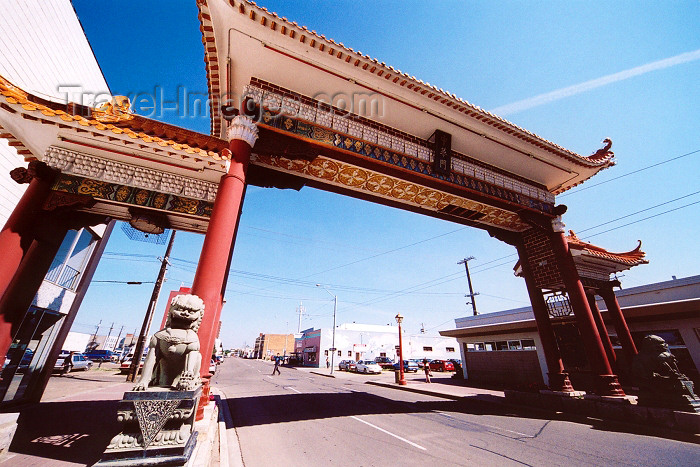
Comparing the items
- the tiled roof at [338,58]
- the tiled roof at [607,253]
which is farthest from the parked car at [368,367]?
the tiled roof at [338,58]

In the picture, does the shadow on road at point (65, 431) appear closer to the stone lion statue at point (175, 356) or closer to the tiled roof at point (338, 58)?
the stone lion statue at point (175, 356)

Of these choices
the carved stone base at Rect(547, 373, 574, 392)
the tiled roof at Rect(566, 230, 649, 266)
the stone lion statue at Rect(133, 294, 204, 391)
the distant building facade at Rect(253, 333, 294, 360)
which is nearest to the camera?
the stone lion statue at Rect(133, 294, 204, 391)

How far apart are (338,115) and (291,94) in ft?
4.27

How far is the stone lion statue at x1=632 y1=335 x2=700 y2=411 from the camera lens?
606cm

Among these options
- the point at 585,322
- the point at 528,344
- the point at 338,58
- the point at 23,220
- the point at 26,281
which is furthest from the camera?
the point at 528,344

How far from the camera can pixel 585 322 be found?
772 cm

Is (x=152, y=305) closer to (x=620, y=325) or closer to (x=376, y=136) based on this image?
(x=376, y=136)

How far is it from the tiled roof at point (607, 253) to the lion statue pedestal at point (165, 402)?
11767mm

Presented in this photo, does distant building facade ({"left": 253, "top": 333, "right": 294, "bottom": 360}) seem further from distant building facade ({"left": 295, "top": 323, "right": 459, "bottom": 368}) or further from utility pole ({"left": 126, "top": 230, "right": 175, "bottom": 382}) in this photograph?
utility pole ({"left": 126, "top": 230, "right": 175, "bottom": 382})

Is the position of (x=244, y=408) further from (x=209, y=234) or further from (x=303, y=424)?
(x=209, y=234)

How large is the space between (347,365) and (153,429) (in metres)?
33.3

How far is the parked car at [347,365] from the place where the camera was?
1192 inches

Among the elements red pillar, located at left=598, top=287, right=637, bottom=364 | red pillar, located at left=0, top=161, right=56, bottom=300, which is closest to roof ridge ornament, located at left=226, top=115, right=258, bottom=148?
red pillar, located at left=0, top=161, right=56, bottom=300

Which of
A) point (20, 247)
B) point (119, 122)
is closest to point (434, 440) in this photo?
point (20, 247)
